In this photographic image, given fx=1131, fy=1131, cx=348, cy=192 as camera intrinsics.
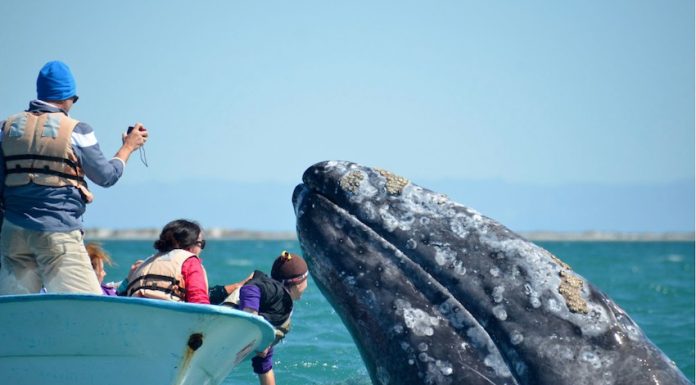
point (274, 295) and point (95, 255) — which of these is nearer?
point (274, 295)

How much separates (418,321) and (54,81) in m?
2.64

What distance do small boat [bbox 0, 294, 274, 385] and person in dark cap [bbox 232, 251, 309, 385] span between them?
3.24 ft

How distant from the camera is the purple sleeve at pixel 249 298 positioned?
774 centimetres

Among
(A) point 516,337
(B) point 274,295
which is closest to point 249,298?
(B) point 274,295

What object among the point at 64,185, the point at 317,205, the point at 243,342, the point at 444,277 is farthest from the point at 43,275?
the point at 444,277

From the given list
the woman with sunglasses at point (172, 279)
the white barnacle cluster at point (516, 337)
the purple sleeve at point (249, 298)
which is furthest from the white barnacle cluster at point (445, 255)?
the purple sleeve at point (249, 298)

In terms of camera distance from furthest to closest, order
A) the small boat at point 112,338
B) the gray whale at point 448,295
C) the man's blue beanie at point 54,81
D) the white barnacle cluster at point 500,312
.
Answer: the man's blue beanie at point 54,81 < the small boat at point 112,338 < the white barnacle cluster at point 500,312 < the gray whale at point 448,295

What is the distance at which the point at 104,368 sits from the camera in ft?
21.9

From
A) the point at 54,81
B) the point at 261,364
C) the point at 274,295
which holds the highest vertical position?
the point at 54,81

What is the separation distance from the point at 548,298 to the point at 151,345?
7.73 feet

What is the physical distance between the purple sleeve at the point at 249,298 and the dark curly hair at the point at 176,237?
509 mm

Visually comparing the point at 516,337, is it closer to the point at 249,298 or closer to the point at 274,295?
the point at 249,298

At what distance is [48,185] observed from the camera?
6.54 meters

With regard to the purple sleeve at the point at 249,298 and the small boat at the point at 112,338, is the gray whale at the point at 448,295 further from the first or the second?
the purple sleeve at the point at 249,298
